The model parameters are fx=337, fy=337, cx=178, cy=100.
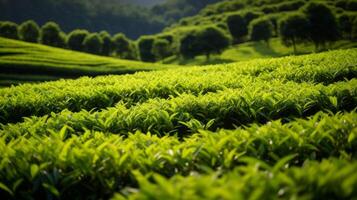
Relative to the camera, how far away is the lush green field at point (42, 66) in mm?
37656

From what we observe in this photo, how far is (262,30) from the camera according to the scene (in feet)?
277

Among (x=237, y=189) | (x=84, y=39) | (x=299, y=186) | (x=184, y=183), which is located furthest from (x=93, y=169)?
(x=84, y=39)

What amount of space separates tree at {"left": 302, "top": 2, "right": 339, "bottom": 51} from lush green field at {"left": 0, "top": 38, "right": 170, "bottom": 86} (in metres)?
36.3

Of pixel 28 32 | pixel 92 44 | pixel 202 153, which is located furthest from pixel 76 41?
pixel 202 153

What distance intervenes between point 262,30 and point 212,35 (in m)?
13.5

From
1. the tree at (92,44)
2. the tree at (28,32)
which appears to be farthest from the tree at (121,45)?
the tree at (28,32)

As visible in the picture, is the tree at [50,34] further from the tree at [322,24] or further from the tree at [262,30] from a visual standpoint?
the tree at [322,24]

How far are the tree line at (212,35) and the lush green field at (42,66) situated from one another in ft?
118

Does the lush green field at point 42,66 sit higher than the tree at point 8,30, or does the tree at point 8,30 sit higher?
the tree at point 8,30

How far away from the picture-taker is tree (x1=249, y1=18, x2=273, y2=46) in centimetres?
8381

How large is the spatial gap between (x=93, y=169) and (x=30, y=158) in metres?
0.94

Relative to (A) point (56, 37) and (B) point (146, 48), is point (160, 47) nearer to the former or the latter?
(B) point (146, 48)

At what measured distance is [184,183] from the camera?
306cm

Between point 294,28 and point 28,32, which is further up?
point 28,32
